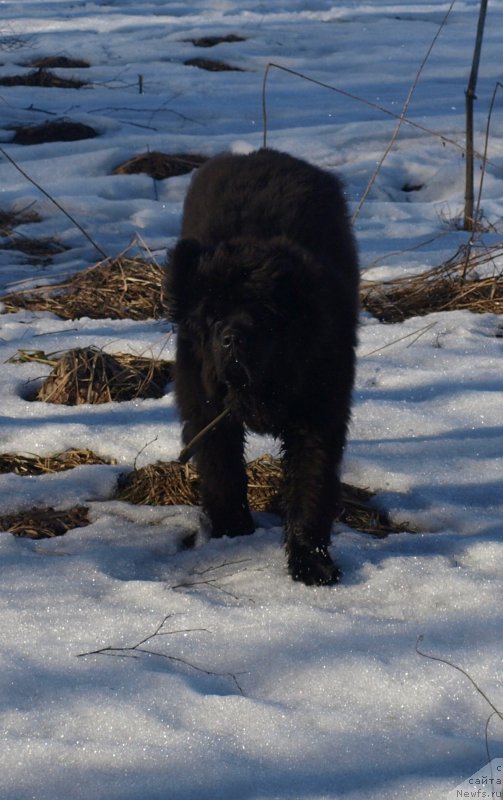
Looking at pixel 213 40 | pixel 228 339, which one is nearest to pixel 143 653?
pixel 228 339

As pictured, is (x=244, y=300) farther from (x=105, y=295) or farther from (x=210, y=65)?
(x=210, y=65)

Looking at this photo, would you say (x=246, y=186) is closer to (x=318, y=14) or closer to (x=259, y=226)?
(x=259, y=226)

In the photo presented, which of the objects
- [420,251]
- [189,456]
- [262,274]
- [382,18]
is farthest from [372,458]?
[382,18]

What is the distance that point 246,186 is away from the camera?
396cm

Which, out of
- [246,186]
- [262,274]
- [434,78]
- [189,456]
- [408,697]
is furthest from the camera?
[434,78]

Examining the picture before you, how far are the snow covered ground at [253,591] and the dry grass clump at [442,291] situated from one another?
20cm

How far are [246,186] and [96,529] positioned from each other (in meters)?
1.36

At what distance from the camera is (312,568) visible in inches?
128

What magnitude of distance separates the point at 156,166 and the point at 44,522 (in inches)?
198

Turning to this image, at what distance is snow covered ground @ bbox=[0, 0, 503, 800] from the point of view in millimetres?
2322

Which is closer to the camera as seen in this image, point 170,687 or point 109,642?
point 170,687

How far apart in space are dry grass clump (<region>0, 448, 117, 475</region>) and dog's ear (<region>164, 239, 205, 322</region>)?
44.2 inches

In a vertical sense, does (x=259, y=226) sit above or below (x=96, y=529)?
above

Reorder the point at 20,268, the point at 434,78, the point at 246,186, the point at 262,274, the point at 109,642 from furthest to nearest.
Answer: the point at 434,78
the point at 20,268
the point at 246,186
the point at 262,274
the point at 109,642
